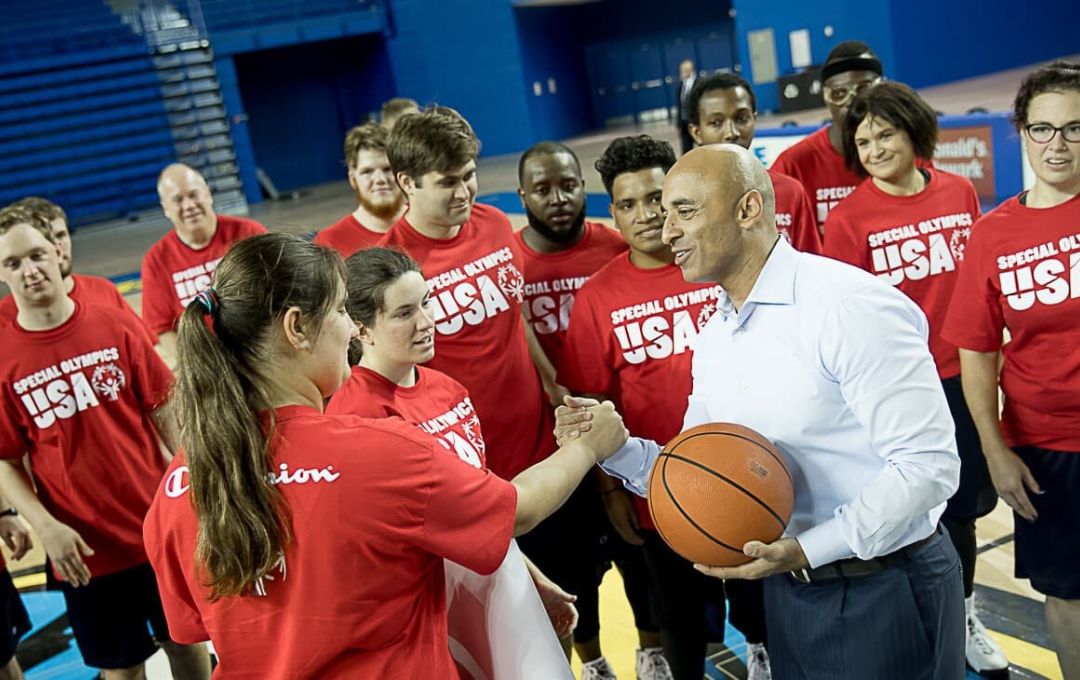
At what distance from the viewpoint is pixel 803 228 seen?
3.76 m

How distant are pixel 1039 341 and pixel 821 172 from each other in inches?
66.2

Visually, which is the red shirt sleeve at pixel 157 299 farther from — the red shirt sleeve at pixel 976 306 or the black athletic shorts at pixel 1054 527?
the black athletic shorts at pixel 1054 527

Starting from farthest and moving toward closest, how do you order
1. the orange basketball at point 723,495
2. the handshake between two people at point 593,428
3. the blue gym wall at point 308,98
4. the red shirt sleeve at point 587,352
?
the blue gym wall at point 308,98 < the red shirt sleeve at point 587,352 < the handshake between two people at point 593,428 < the orange basketball at point 723,495

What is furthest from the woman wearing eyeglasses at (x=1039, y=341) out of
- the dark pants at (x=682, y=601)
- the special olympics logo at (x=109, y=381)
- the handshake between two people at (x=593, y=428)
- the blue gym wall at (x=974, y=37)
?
the blue gym wall at (x=974, y=37)

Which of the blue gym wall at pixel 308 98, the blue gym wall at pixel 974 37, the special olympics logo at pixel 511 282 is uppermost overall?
the blue gym wall at pixel 308 98

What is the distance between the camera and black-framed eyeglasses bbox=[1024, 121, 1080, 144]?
2824 millimetres

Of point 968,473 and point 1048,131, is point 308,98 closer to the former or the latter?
point 968,473

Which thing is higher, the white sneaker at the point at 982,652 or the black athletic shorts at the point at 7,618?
the black athletic shorts at the point at 7,618

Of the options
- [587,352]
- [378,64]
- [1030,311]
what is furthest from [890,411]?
[378,64]

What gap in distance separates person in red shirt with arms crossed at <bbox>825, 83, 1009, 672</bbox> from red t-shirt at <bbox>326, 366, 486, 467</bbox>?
182cm

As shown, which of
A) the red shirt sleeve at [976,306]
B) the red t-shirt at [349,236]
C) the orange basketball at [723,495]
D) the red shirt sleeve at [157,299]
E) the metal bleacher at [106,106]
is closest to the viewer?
the orange basketball at [723,495]

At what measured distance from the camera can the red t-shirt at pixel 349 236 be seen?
431 cm

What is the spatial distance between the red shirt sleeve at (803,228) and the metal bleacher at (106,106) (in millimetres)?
19791

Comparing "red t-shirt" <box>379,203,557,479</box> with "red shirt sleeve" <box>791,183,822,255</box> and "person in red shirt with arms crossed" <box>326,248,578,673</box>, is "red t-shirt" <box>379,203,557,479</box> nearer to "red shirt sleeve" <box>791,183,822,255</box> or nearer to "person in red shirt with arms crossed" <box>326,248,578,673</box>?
"person in red shirt with arms crossed" <box>326,248,578,673</box>
